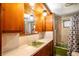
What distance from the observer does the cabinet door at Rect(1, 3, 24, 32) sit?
6.04 ft

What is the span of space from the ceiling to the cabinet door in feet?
1.39

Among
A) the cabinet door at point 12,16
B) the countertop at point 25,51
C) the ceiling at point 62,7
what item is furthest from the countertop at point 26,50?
the ceiling at point 62,7

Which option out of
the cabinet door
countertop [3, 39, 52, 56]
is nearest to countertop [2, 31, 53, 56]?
countertop [3, 39, 52, 56]

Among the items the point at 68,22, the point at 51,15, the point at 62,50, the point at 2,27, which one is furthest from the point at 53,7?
the point at 2,27

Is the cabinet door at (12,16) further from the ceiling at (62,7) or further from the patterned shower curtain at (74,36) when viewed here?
the patterned shower curtain at (74,36)

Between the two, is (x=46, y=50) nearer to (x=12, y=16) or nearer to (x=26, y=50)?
(x=26, y=50)

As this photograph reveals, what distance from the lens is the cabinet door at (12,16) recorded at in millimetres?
1841

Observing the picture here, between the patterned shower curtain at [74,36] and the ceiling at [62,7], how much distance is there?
0.39 ft

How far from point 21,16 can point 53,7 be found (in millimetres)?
485

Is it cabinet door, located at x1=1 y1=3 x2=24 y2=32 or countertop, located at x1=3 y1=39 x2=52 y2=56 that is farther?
countertop, located at x1=3 y1=39 x2=52 y2=56

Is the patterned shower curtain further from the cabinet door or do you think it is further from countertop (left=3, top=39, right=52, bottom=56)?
the cabinet door

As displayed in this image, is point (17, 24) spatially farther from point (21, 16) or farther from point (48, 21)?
point (48, 21)

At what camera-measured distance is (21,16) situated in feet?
6.58

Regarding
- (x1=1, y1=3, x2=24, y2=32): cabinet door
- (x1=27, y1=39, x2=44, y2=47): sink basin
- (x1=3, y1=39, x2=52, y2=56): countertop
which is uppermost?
(x1=1, y1=3, x2=24, y2=32): cabinet door
